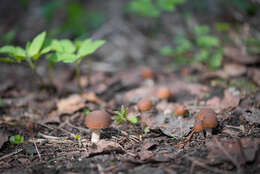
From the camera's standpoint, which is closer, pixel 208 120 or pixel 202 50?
pixel 208 120

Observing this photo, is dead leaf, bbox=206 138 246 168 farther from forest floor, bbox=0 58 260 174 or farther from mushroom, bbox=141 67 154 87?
mushroom, bbox=141 67 154 87

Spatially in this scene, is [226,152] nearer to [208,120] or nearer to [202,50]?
[208,120]

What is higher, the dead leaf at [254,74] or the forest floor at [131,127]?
the dead leaf at [254,74]

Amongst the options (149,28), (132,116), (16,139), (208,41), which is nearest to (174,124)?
(132,116)

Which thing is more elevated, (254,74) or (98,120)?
(254,74)

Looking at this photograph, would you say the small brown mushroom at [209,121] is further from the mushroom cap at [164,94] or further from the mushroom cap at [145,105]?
the mushroom cap at [164,94]

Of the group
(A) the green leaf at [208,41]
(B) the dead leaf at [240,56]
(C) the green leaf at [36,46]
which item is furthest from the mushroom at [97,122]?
(B) the dead leaf at [240,56]
